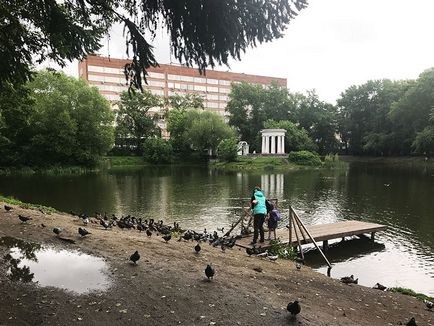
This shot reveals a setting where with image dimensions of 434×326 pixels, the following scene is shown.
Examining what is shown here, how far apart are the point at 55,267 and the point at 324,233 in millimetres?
10838

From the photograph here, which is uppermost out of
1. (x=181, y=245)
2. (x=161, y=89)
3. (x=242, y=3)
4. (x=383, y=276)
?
(x=161, y=89)

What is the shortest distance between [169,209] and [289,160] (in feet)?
157

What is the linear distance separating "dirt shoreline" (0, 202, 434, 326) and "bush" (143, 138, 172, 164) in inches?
2486

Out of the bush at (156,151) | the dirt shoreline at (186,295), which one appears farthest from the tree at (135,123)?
the dirt shoreline at (186,295)

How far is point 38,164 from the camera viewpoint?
52344 mm

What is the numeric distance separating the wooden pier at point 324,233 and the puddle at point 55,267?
6311 mm

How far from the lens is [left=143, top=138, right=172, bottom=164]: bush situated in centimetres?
7444

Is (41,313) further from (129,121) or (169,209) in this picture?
(129,121)

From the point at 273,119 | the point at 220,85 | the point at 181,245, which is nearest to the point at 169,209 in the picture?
the point at 181,245

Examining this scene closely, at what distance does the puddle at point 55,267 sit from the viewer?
699 centimetres

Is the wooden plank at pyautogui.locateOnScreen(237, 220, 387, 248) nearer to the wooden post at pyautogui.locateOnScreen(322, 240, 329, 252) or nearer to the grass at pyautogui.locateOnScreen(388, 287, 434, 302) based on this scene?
the wooden post at pyautogui.locateOnScreen(322, 240, 329, 252)

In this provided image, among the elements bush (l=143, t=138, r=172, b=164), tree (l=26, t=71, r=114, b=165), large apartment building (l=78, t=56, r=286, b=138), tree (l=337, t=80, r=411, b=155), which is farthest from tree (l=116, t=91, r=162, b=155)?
tree (l=337, t=80, r=411, b=155)

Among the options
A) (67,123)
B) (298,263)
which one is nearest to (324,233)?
(298,263)

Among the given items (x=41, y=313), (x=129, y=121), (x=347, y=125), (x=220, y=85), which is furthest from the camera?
(x=220, y=85)
